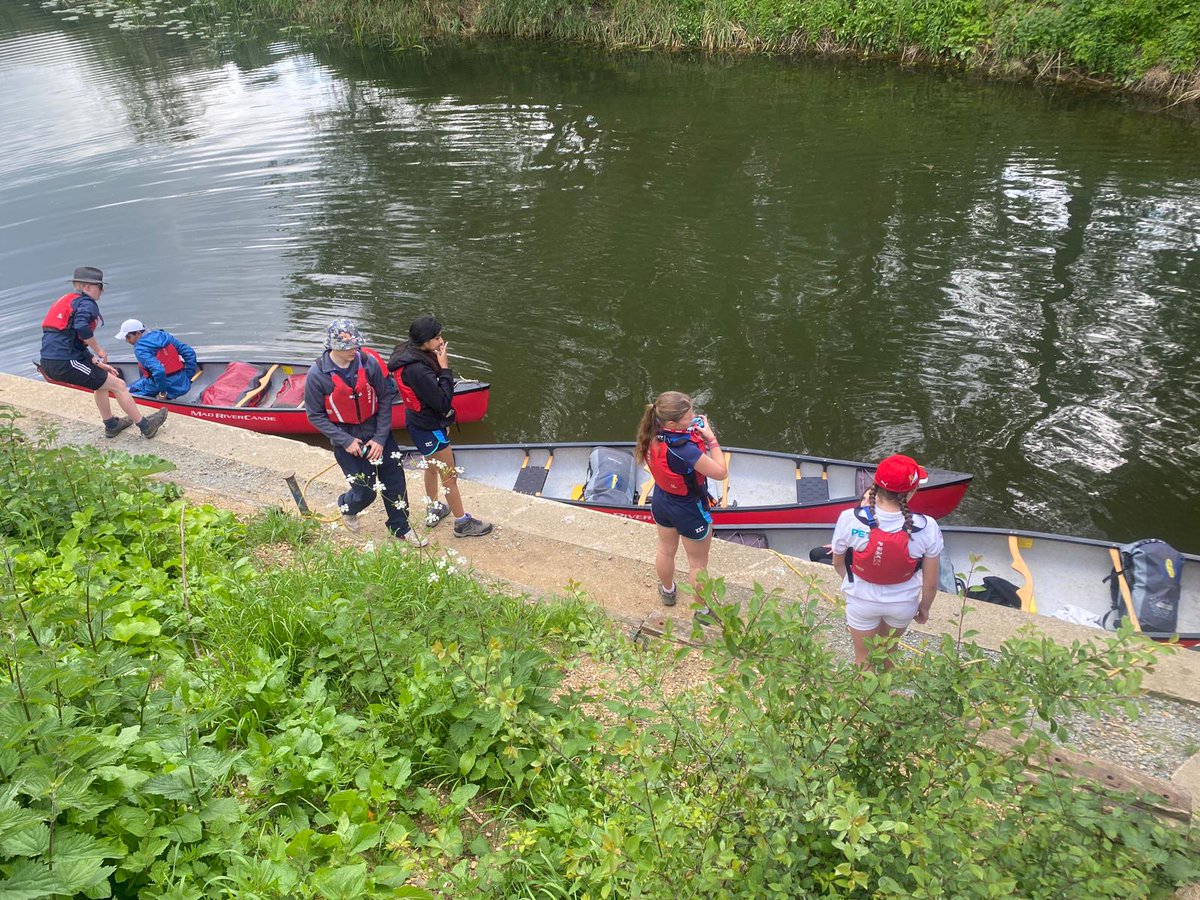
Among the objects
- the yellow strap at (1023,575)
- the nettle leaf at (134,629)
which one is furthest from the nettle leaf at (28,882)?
the yellow strap at (1023,575)

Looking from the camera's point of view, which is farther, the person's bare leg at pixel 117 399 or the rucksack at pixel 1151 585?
the person's bare leg at pixel 117 399

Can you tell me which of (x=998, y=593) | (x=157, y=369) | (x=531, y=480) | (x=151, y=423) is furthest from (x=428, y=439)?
(x=157, y=369)

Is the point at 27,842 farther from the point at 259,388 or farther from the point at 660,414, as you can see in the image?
the point at 259,388

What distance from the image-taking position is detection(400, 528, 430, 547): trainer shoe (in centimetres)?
614

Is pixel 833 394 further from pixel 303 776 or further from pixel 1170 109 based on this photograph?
pixel 1170 109

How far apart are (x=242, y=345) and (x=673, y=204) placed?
27.4 ft

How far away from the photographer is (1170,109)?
17.2 metres

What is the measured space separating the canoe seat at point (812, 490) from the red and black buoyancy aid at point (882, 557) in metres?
4.06

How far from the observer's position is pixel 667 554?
5.35m

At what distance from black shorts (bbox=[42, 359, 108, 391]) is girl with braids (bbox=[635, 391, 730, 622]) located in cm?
592

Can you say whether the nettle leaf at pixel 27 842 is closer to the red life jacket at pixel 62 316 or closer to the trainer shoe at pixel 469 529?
the trainer shoe at pixel 469 529

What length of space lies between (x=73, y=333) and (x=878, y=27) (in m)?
20.3

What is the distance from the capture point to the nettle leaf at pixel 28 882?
2.42 meters

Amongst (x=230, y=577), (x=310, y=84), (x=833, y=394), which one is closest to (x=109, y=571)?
(x=230, y=577)
